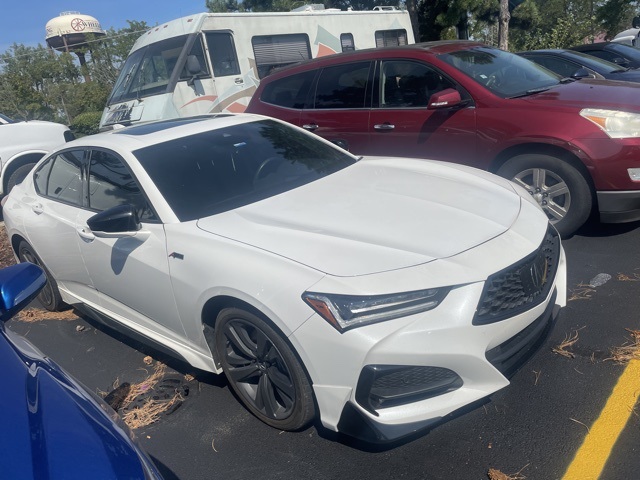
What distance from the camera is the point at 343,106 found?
6254 mm

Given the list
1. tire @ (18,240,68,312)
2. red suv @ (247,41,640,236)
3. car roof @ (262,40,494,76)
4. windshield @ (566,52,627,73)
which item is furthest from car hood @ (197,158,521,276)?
windshield @ (566,52,627,73)

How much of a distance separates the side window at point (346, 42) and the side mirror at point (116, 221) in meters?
8.91

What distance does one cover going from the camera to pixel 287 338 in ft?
8.70

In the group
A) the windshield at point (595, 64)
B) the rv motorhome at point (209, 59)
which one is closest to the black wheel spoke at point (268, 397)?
the rv motorhome at point (209, 59)

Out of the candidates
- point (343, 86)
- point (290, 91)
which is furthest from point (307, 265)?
point (290, 91)

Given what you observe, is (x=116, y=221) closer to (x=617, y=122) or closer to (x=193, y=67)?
(x=617, y=122)

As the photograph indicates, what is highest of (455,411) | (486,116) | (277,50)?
(277,50)

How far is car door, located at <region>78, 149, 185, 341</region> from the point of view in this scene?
332 cm

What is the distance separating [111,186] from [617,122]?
381cm

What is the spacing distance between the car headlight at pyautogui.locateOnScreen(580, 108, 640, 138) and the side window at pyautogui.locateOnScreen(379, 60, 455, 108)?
1.36 m

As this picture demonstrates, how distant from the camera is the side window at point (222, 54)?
9.67m

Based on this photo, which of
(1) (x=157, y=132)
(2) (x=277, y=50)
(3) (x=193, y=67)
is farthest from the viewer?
(2) (x=277, y=50)

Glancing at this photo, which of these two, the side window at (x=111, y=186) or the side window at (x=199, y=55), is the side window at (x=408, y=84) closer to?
the side window at (x=111, y=186)

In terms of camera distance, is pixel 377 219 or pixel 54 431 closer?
pixel 54 431
